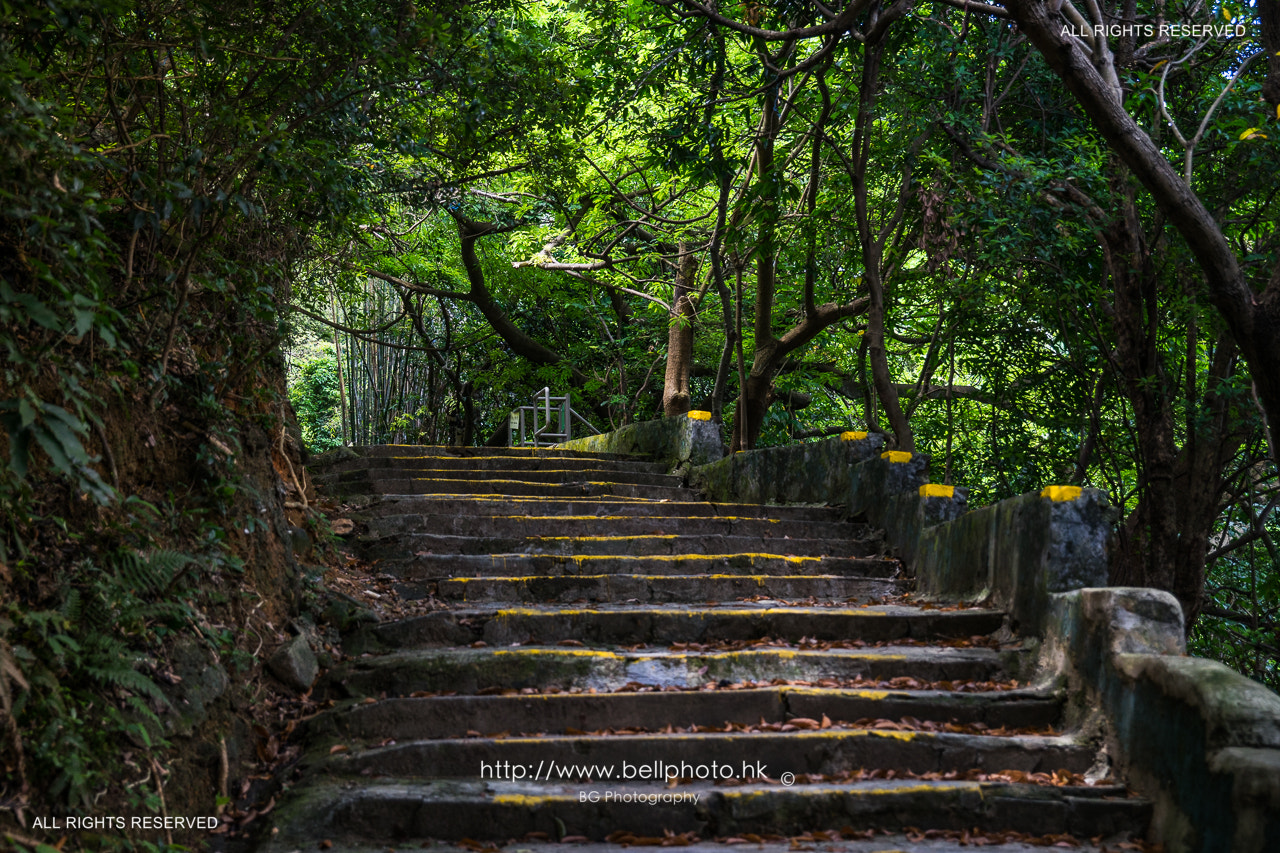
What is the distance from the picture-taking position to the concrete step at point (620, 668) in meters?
3.47

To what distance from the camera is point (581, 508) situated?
6.11 m

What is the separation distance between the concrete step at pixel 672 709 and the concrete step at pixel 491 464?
3.83 meters

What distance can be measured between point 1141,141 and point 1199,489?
10.8ft

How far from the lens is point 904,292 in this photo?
8516 millimetres

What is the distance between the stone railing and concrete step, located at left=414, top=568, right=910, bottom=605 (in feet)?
1.62

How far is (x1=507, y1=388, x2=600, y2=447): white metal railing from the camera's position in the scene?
12.6 m

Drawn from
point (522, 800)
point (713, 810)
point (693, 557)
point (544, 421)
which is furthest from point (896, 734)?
point (544, 421)

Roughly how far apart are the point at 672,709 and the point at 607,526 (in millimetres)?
2254

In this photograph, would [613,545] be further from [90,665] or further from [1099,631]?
[90,665]

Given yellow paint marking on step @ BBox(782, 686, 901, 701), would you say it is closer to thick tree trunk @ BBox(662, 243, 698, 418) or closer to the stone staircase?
the stone staircase

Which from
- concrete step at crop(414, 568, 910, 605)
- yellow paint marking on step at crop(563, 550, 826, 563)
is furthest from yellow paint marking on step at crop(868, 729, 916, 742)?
yellow paint marking on step at crop(563, 550, 826, 563)

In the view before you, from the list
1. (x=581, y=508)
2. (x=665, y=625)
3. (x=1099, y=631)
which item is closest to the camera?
(x=1099, y=631)

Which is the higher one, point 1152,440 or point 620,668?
point 1152,440

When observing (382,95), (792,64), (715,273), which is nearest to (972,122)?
(792,64)
